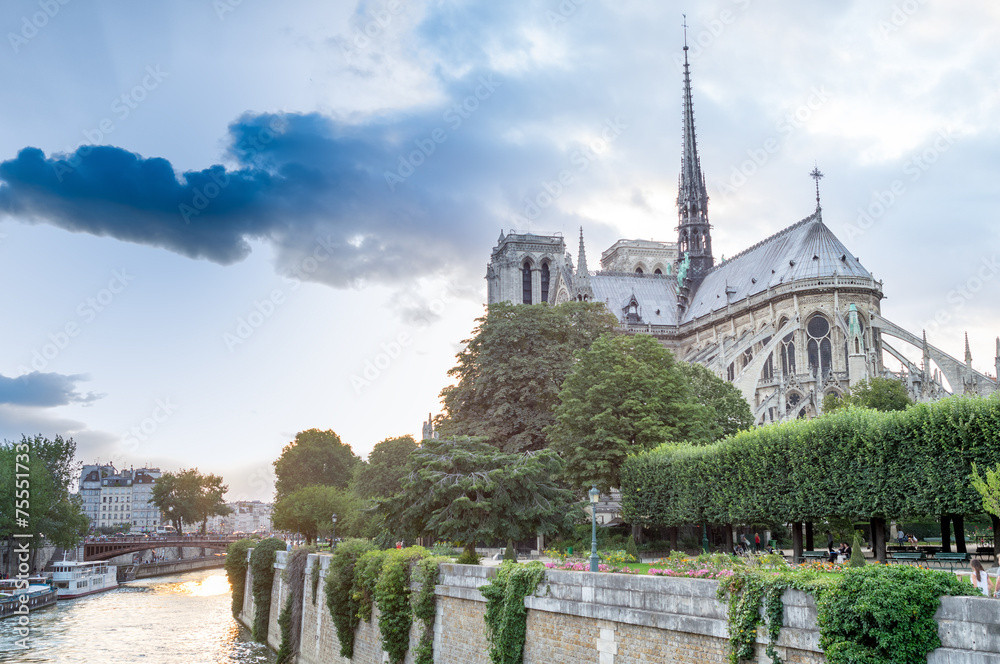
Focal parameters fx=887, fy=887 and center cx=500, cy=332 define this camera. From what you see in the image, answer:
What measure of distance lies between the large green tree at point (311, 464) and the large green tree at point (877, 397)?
166 feet

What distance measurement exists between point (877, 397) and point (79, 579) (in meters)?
53.0

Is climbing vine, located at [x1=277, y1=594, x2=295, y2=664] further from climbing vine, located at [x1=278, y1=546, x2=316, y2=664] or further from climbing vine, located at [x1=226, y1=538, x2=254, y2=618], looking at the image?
climbing vine, located at [x1=226, y1=538, x2=254, y2=618]

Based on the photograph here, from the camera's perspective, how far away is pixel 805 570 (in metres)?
Result: 11.9

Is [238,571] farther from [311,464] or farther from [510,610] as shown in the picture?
[311,464]

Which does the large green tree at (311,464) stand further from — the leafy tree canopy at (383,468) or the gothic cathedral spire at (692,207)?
the gothic cathedral spire at (692,207)

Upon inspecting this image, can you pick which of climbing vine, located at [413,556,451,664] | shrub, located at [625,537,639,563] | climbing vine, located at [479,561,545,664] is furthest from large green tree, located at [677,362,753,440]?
climbing vine, located at [479,561,545,664]

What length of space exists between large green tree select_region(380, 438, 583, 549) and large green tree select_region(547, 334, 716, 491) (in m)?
5.15

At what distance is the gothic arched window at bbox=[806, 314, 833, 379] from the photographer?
65.0 m

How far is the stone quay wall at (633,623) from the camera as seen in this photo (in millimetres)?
9805

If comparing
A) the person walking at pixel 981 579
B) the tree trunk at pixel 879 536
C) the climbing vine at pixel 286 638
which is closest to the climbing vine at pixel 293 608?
the climbing vine at pixel 286 638

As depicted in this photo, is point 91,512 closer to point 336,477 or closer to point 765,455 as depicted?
point 336,477

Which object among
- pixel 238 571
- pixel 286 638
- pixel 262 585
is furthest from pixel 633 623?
pixel 238 571

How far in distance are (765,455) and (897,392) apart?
27.5m

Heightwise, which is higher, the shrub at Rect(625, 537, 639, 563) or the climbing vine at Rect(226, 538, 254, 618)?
the shrub at Rect(625, 537, 639, 563)
